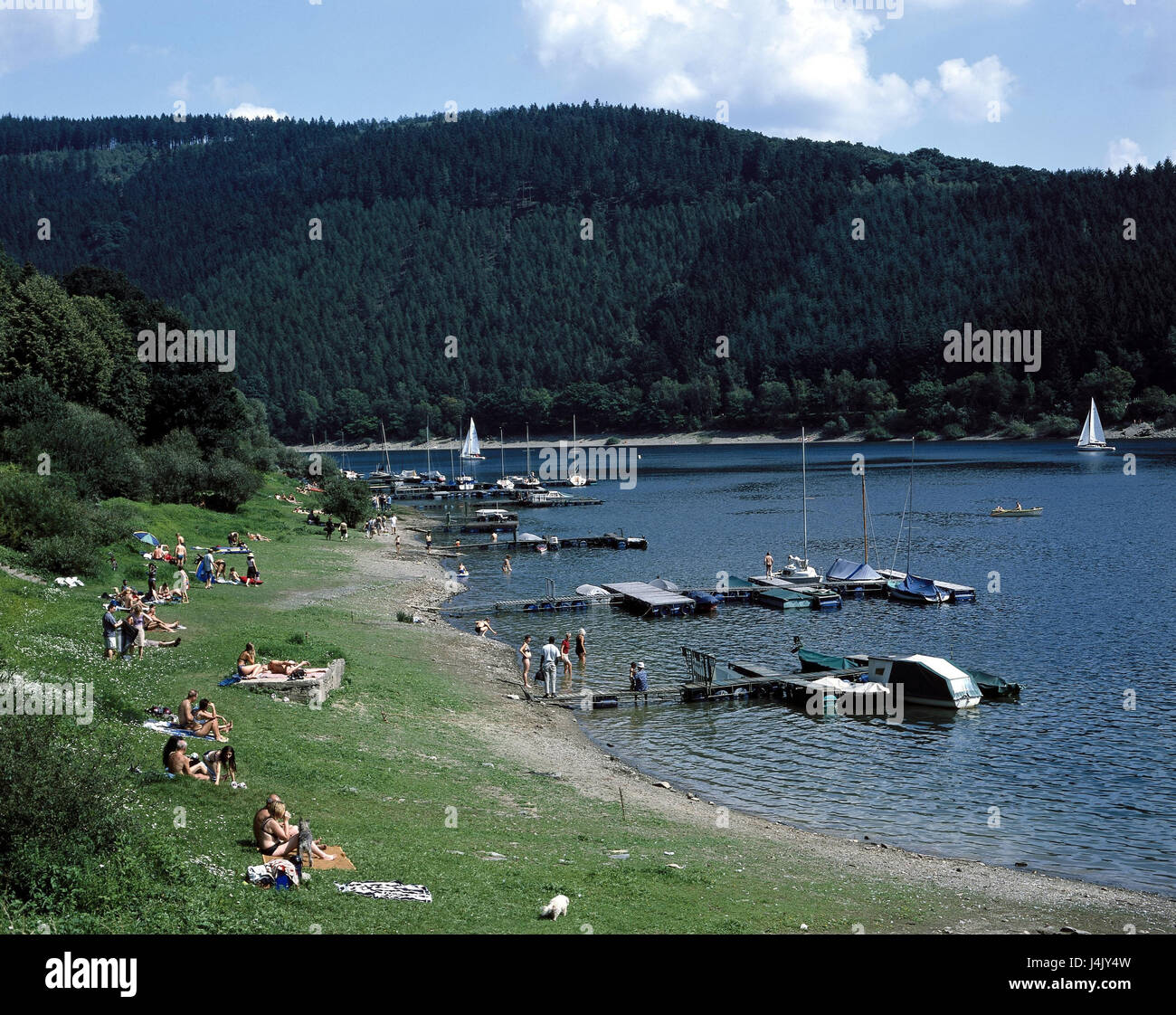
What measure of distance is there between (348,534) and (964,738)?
6034 cm

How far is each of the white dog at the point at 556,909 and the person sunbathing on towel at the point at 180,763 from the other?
8116mm

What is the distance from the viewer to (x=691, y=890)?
1962 cm

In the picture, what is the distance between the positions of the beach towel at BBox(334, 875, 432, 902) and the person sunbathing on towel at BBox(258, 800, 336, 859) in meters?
1.03

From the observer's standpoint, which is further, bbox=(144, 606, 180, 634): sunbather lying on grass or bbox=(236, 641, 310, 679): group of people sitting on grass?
bbox=(144, 606, 180, 634): sunbather lying on grass

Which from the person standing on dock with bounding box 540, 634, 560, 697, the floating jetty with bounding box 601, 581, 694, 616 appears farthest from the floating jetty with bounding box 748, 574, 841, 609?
the person standing on dock with bounding box 540, 634, 560, 697

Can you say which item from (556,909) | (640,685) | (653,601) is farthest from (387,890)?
(653,601)

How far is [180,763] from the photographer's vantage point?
20.9 meters

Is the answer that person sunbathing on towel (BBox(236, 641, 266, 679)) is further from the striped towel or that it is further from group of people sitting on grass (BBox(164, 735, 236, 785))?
the striped towel

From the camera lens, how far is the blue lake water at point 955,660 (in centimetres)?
2789

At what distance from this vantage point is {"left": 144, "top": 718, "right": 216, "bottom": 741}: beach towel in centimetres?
2381

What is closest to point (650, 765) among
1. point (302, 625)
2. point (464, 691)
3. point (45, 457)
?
point (464, 691)

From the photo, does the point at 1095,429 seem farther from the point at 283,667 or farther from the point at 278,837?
the point at 278,837

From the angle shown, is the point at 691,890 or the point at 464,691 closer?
the point at 691,890

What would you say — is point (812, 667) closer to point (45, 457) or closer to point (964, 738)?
point (964, 738)
